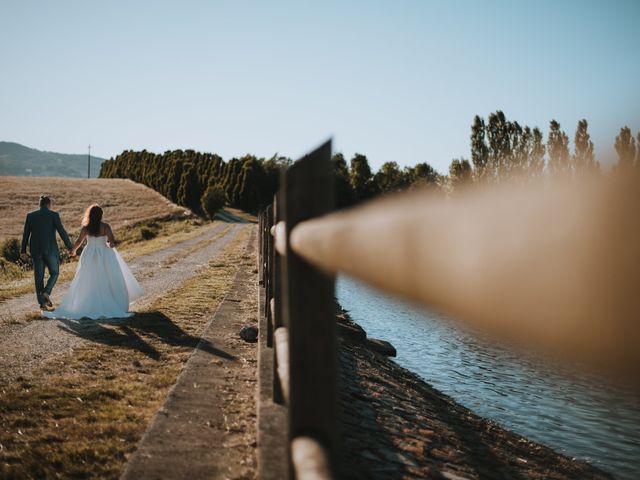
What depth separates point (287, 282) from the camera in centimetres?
170

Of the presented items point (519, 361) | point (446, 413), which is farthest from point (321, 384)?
point (519, 361)

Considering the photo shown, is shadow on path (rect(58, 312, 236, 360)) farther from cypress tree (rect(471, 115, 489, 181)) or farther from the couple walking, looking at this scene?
cypress tree (rect(471, 115, 489, 181))

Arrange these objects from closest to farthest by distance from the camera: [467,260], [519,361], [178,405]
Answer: [467,260] < [178,405] < [519,361]

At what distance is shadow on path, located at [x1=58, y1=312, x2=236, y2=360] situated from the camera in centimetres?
548

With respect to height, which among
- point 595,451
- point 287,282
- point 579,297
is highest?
point 579,297

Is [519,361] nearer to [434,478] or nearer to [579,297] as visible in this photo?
[434,478]

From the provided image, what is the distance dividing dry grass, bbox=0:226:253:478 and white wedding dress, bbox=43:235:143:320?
0.65 m

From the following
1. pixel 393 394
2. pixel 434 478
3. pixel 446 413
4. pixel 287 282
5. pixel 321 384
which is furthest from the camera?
pixel 446 413

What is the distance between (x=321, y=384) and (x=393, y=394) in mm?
3889

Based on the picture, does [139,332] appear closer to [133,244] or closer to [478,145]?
[133,244]

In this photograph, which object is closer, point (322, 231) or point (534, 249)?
point (534, 249)

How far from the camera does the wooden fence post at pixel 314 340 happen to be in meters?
1.42

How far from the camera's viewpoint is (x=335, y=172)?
182ft

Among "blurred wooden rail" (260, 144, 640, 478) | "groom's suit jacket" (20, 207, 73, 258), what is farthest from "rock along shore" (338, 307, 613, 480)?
"groom's suit jacket" (20, 207, 73, 258)
